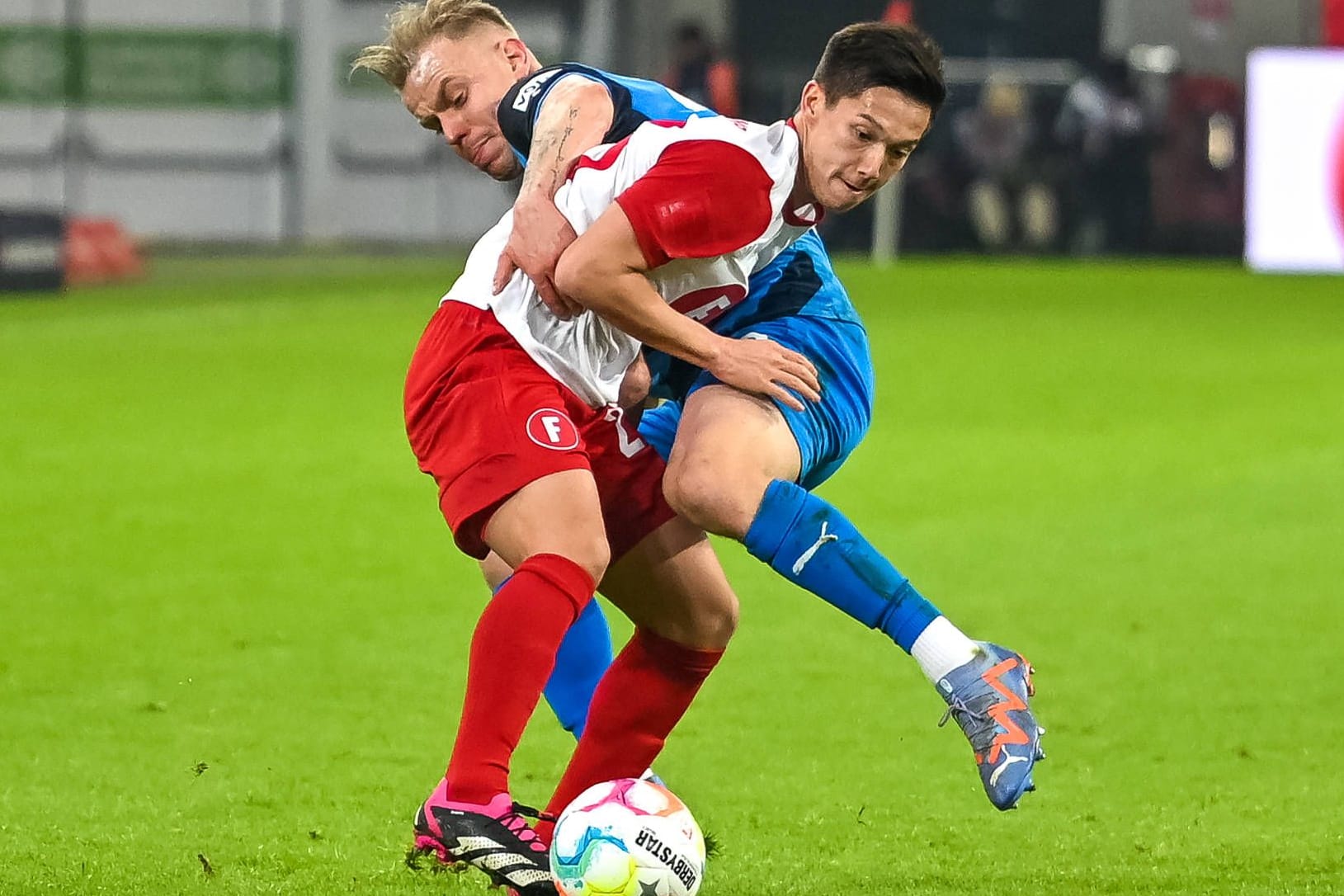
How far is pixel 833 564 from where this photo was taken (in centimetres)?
347

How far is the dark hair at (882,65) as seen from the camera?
3.57 meters

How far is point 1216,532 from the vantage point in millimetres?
7238

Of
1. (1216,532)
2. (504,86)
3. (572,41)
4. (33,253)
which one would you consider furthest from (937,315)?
(504,86)

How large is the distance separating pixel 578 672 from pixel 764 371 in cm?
84

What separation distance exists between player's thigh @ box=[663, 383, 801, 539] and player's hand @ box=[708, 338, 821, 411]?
0.04 m

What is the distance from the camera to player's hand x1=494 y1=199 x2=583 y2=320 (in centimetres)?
A: 367

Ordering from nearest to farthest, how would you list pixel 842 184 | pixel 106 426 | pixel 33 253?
1. pixel 842 184
2. pixel 106 426
3. pixel 33 253

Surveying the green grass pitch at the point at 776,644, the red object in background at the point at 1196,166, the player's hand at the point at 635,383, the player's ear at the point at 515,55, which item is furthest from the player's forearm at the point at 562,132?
the red object in background at the point at 1196,166

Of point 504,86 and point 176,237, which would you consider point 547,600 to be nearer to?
point 504,86

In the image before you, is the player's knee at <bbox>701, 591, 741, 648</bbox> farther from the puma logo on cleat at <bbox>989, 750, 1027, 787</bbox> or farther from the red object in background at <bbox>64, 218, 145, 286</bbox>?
the red object in background at <bbox>64, 218, 145, 286</bbox>

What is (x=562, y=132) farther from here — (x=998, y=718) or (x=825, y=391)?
(x=998, y=718)

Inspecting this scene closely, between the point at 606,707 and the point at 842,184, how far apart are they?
39.1 inches

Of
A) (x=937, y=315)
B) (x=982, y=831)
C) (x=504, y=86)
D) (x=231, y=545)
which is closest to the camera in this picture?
(x=982, y=831)

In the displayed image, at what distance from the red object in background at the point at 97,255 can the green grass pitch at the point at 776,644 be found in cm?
618
